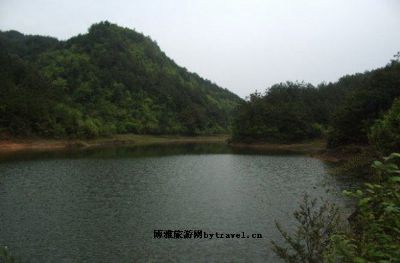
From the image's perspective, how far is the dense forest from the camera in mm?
62031

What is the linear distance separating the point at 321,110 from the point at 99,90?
73438mm

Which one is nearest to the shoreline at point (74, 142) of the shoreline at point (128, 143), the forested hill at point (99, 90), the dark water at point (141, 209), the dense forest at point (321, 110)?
the shoreline at point (128, 143)

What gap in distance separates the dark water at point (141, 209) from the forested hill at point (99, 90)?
4709 centimetres

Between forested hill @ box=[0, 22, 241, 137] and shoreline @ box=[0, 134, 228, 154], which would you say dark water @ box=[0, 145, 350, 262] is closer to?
shoreline @ box=[0, 134, 228, 154]

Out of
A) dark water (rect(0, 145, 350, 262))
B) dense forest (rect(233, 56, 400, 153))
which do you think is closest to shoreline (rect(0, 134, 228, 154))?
dense forest (rect(233, 56, 400, 153))

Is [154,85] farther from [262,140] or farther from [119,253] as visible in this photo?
[119,253]

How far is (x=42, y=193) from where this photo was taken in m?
32.5

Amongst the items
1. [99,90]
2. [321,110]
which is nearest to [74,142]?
[99,90]

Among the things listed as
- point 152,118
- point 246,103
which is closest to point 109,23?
point 152,118

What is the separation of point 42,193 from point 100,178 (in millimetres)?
8870

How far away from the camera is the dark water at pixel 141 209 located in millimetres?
19109

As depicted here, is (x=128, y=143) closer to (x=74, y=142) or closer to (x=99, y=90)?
(x=74, y=142)

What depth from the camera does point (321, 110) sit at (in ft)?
349

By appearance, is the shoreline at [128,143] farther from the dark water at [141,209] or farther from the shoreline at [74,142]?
the dark water at [141,209]
